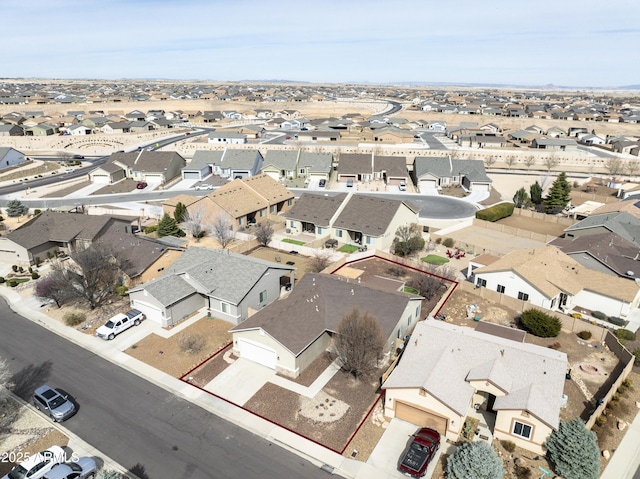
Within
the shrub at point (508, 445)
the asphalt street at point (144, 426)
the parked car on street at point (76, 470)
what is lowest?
the asphalt street at point (144, 426)

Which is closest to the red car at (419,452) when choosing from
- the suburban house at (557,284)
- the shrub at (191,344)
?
the shrub at (191,344)

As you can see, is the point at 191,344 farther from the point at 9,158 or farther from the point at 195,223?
the point at 9,158

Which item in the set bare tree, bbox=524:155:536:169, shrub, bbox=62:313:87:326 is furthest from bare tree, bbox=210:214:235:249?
bare tree, bbox=524:155:536:169

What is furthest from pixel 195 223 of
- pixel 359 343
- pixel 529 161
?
pixel 529 161

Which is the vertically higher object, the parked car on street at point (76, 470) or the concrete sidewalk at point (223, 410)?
the parked car on street at point (76, 470)

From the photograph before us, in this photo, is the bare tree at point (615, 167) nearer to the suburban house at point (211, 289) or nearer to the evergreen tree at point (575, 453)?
the suburban house at point (211, 289)

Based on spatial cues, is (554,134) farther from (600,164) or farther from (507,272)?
(507,272)

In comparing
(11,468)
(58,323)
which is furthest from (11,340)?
(11,468)
